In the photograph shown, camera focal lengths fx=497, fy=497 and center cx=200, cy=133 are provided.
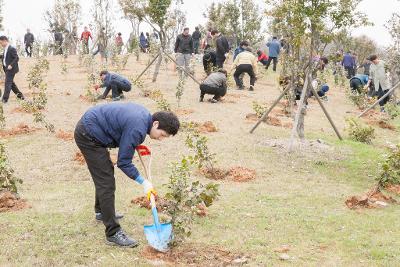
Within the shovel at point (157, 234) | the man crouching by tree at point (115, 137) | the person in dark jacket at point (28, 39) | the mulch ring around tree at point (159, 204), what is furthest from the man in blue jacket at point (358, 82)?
the person in dark jacket at point (28, 39)

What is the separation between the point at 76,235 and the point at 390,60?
16306 mm

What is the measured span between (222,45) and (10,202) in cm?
1217

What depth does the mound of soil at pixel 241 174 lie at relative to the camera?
759cm

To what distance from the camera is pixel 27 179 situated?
7.41 metres

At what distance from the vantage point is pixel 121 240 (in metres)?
4.75

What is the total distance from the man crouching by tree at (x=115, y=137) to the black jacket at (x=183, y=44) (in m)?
12.7

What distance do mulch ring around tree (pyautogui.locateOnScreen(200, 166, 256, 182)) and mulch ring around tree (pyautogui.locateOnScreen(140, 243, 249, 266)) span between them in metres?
2.79

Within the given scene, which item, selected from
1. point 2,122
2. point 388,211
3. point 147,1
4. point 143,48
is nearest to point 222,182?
point 388,211

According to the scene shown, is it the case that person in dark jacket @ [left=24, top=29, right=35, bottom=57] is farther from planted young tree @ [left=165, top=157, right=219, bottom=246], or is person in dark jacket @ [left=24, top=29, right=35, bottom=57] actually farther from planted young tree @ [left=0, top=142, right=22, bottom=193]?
planted young tree @ [left=165, top=157, right=219, bottom=246]

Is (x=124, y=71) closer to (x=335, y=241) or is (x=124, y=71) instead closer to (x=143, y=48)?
(x=143, y=48)

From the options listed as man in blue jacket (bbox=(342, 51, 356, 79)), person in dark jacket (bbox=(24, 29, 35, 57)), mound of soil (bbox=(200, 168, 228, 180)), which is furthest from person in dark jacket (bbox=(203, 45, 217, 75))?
person in dark jacket (bbox=(24, 29, 35, 57))

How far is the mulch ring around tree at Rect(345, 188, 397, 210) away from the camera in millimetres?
6398

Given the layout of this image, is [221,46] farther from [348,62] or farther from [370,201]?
[370,201]

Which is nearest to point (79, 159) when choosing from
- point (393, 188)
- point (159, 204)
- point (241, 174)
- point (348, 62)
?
point (241, 174)
